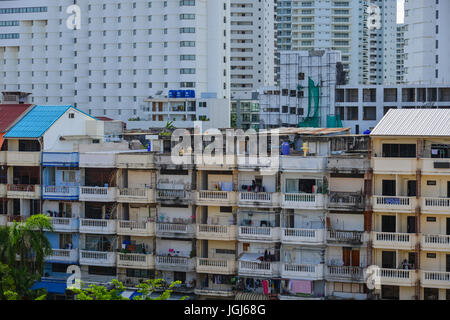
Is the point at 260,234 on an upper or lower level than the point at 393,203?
lower

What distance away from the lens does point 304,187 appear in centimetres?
3167

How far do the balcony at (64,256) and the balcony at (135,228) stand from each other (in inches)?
107

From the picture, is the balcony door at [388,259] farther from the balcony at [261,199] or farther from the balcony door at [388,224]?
the balcony at [261,199]

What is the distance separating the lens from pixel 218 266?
31719mm

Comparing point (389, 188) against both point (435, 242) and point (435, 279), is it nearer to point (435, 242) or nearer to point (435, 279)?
point (435, 242)

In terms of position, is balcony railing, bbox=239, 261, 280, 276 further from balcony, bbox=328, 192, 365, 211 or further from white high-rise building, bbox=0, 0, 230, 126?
white high-rise building, bbox=0, 0, 230, 126

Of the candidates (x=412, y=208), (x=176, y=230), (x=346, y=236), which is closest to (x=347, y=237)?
(x=346, y=236)

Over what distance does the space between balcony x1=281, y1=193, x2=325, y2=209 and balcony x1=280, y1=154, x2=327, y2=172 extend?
3.83ft

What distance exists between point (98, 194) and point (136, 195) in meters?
2.03

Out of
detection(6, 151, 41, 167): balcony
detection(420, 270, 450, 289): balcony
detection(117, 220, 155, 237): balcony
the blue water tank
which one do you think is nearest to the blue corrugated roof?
detection(6, 151, 41, 167): balcony

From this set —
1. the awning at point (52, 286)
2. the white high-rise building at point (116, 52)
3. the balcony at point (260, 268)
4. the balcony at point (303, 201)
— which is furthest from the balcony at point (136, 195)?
the white high-rise building at point (116, 52)

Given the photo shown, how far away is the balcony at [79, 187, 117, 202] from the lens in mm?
33500

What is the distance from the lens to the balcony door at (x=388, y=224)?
99.5 feet

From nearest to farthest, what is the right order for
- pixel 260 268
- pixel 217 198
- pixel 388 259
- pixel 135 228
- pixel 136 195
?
pixel 388 259
pixel 260 268
pixel 217 198
pixel 135 228
pixel 136 195
